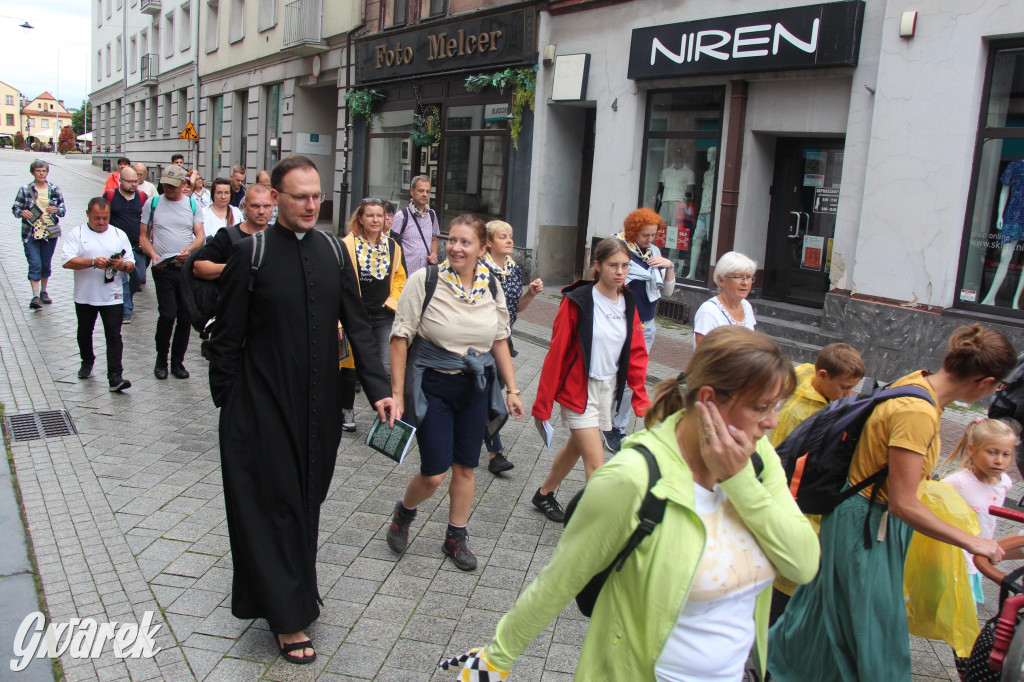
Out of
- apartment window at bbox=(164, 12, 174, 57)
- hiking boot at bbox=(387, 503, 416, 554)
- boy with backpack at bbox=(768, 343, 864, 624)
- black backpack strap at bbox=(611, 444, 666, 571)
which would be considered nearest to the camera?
black backpack strap at bbox=(611, 444, 666, 571)

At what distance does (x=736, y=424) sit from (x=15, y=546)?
4.03m

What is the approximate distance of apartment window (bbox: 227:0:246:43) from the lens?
90.5 feet

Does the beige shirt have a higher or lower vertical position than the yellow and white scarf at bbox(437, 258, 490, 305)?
lower

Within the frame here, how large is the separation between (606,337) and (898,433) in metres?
2.21

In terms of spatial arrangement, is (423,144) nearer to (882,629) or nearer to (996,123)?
(996,123)

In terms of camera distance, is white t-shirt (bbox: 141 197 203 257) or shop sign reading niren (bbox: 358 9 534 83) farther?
shop sign reading niren (bbox: 358 9 534 83)

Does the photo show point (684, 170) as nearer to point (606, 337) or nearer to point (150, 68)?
point (606, 337)

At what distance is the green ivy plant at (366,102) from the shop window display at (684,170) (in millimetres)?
8963

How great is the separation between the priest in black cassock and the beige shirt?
2.56 feet

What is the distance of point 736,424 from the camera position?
6.73 feet

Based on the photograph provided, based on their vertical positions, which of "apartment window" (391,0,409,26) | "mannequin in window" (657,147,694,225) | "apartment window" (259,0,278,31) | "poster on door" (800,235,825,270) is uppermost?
"apartment window" (259,0,278,31)

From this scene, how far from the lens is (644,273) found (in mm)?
6094

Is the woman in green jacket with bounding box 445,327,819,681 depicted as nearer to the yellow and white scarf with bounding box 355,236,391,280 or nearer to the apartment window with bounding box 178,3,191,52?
the yellow and white scarf with bounding box 355,236,391,280

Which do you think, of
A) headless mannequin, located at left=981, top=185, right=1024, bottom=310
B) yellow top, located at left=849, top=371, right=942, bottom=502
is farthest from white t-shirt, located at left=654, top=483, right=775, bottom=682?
headless mannequin, located at left=981, top=185, right=1024, bottom=310
